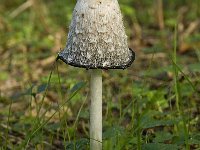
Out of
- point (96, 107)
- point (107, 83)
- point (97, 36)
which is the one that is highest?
point (107, 83)

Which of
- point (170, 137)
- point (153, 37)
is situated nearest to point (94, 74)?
point (170, 137)

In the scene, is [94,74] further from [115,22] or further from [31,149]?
[31,149]

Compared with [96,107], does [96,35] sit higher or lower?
higher

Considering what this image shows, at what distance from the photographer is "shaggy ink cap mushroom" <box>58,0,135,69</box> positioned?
178 cm

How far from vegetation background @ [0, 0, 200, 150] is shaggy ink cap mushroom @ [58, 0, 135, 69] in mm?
291

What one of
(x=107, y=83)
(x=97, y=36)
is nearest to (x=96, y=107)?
(x=97, y=36)

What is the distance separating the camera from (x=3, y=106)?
3.35 m

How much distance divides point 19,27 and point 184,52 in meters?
2.03

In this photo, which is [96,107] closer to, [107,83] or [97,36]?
[97,36]

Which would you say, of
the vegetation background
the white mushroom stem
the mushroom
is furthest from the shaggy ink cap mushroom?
the vegetation background

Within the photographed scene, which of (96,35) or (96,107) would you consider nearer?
(96,35)

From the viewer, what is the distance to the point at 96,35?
179 centimetres

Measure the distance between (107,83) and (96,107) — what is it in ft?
5.35

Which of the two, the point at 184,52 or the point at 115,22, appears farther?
the point at 184,52
